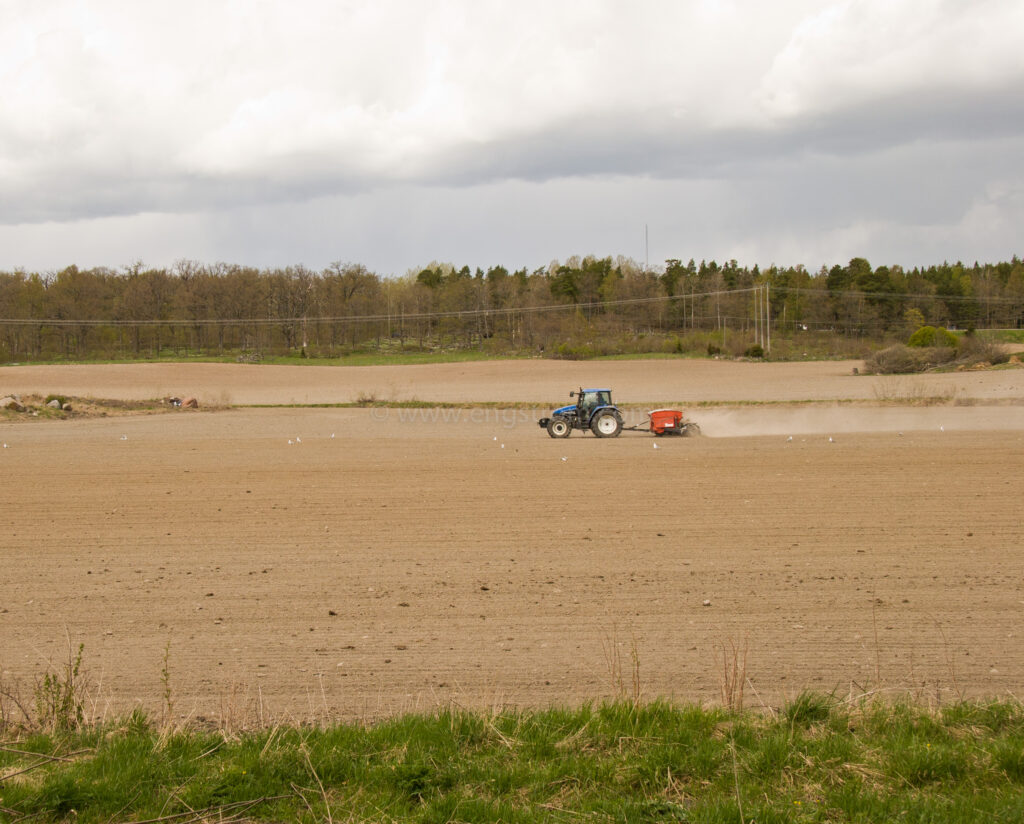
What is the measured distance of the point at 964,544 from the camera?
12.7 m

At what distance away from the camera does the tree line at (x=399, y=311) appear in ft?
335

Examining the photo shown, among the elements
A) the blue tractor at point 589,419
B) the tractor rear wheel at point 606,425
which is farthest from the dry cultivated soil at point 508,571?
the blue tractor at point 589,419

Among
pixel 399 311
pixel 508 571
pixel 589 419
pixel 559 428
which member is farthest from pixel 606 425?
pixel 399 311

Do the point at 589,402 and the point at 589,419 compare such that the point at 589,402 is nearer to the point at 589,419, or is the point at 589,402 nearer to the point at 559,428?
the point at 589,419

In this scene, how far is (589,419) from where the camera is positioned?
30.5 m

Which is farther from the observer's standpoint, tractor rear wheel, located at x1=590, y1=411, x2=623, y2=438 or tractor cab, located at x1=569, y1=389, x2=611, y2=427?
tractor cab, located at x1=569, y1=389, x2=611, y2=427

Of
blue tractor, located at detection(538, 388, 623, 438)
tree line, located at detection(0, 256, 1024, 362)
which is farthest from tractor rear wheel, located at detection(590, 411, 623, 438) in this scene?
tree line, located at detection(0, 256, 1024, 362)

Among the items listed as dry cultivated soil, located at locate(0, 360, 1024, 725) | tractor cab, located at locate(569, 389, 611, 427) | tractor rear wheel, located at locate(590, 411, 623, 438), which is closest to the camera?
dry cultivated soil, located at locate(0, 360, 1024, 725)

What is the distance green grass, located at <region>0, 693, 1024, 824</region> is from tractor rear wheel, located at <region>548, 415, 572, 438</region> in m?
24.2

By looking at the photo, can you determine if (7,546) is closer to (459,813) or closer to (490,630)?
(490,630)

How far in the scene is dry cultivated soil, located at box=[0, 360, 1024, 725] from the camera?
7.78 m

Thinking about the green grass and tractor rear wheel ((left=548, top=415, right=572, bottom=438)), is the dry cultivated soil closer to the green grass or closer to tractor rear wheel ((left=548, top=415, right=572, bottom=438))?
the green grass

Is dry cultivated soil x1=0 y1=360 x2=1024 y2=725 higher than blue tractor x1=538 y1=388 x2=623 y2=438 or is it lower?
lower

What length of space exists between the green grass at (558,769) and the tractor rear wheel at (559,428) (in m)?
24.2
